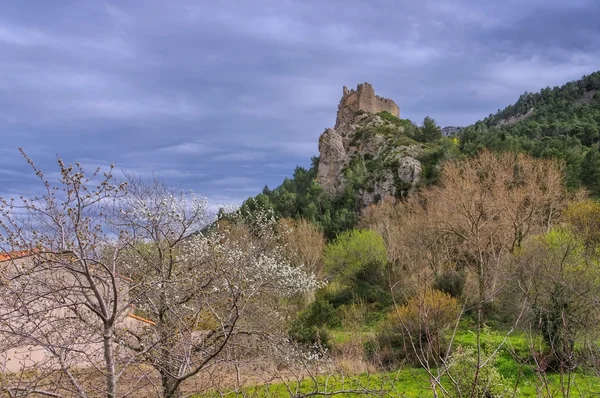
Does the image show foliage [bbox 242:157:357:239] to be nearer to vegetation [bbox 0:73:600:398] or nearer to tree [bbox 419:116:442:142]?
vegetation [bbox 0:73:600:398]

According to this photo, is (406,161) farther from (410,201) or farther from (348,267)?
(348,267)

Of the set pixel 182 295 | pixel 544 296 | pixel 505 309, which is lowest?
pixel 505 309

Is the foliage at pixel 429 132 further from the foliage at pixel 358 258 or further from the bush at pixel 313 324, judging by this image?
the bush at pixel 313 324

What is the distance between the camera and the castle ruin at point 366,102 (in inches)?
2336

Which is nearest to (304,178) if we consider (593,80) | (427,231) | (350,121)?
(350,121)

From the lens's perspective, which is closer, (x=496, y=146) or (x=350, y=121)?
(x=496, y=146)

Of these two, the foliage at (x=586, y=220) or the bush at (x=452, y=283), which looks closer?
Answer: the bush at (x=452, y=283)

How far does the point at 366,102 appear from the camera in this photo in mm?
59469

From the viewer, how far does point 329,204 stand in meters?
43.3

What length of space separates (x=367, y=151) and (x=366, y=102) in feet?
41.4

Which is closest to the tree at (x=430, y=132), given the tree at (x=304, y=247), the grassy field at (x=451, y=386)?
the tree at (x=304, y=247)

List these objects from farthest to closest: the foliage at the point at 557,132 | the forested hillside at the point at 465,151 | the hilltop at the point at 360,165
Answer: the hilltop at the point at 360,165, the forested hillside at the point at 465,151, the foliage at the point at 557,132

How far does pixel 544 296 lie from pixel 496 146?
26.2 metres

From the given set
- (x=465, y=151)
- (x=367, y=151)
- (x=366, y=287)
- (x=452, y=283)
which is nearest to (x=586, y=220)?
(x=452, y=283)
